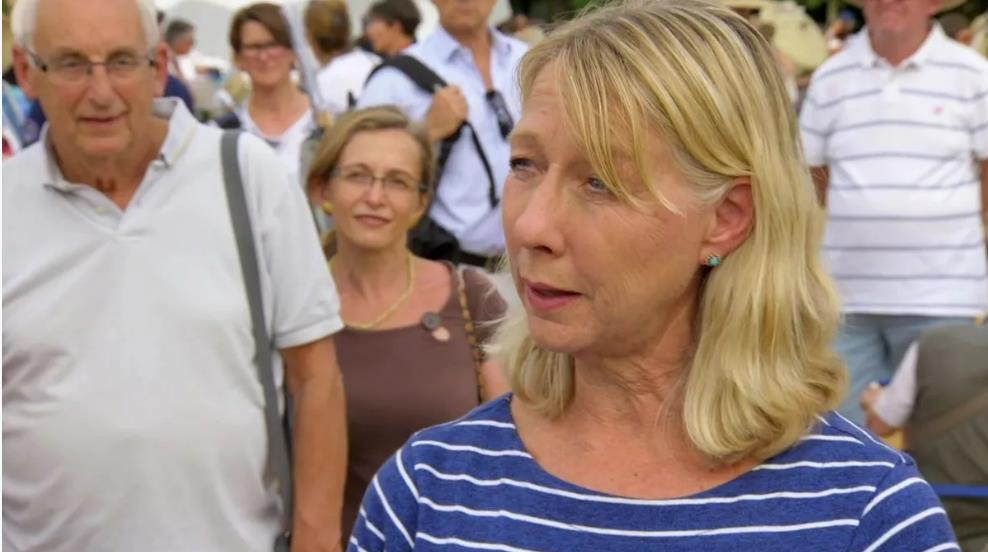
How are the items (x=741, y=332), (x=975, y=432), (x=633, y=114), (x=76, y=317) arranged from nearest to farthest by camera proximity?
(x=633, y=114) < (x=741, y=332) < (x=76, y=317) < (x=975, y=432)

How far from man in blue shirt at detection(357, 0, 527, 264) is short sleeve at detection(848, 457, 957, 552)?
10.8 feet

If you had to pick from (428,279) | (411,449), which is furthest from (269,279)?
(411,449)

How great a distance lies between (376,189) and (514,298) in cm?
217

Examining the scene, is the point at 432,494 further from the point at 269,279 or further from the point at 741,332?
the point at 269,279

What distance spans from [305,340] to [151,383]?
0.39 metres

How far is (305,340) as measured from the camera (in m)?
3.32

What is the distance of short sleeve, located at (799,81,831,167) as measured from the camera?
18.5 ft

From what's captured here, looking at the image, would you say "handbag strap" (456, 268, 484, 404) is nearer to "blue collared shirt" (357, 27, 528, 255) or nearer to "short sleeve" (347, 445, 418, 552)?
"blue collared shirt" (357, 27, 528, 255)

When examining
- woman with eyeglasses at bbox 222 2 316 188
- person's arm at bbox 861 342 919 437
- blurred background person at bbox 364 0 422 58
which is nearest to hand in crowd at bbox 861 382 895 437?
person's arm at bbox 861 342 919 437

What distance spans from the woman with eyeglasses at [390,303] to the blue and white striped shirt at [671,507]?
1757 mm

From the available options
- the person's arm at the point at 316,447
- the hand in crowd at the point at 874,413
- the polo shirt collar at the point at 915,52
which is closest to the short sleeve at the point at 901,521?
the person's arm at the point at 316,447

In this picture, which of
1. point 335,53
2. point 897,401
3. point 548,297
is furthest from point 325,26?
point 548,297

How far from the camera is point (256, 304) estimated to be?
3.20 metres

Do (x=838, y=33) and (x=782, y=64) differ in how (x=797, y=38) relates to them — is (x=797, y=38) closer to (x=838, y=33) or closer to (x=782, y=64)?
(x=838, y=33)
